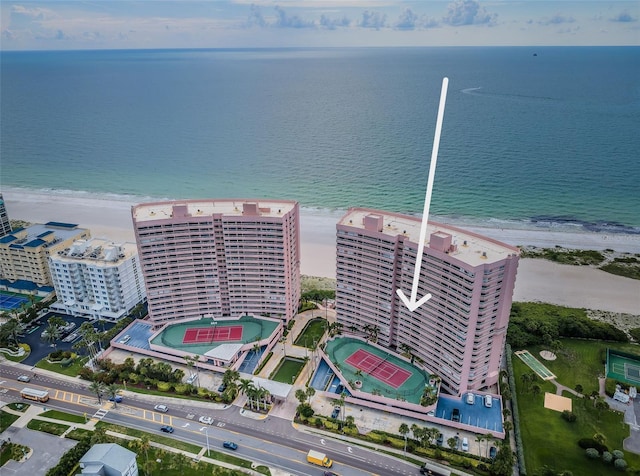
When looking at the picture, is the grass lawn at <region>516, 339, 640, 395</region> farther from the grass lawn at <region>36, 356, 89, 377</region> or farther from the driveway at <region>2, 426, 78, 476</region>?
the grass lawn at <region>36, 356, 89, 377</region>

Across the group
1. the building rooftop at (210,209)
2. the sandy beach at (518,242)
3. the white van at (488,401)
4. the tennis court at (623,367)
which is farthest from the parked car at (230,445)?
the tennis court at (623,367)

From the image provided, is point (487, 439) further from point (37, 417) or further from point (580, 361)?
point (37, 417)

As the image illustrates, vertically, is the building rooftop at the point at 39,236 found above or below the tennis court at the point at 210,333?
above

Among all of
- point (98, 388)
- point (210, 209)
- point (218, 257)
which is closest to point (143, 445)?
point (98, 388)

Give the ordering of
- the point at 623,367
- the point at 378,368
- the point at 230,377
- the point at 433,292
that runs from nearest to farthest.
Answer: the point at 230,377 → the point at 433,292 → the point at 378,368 → the point at 623,367

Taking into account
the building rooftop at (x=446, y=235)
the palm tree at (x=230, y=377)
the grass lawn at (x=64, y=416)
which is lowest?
the grass lawn at (x=64, y=416)

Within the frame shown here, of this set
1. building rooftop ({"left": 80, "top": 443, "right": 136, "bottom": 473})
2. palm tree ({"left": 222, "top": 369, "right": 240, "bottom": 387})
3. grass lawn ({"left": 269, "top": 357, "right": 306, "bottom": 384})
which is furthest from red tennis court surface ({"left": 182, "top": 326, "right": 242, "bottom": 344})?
building rooftop ({"left": 80, "top": 443, "right": 136, "bottom": 473})

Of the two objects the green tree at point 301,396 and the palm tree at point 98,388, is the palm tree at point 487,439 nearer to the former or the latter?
the green tree at point 301,396
